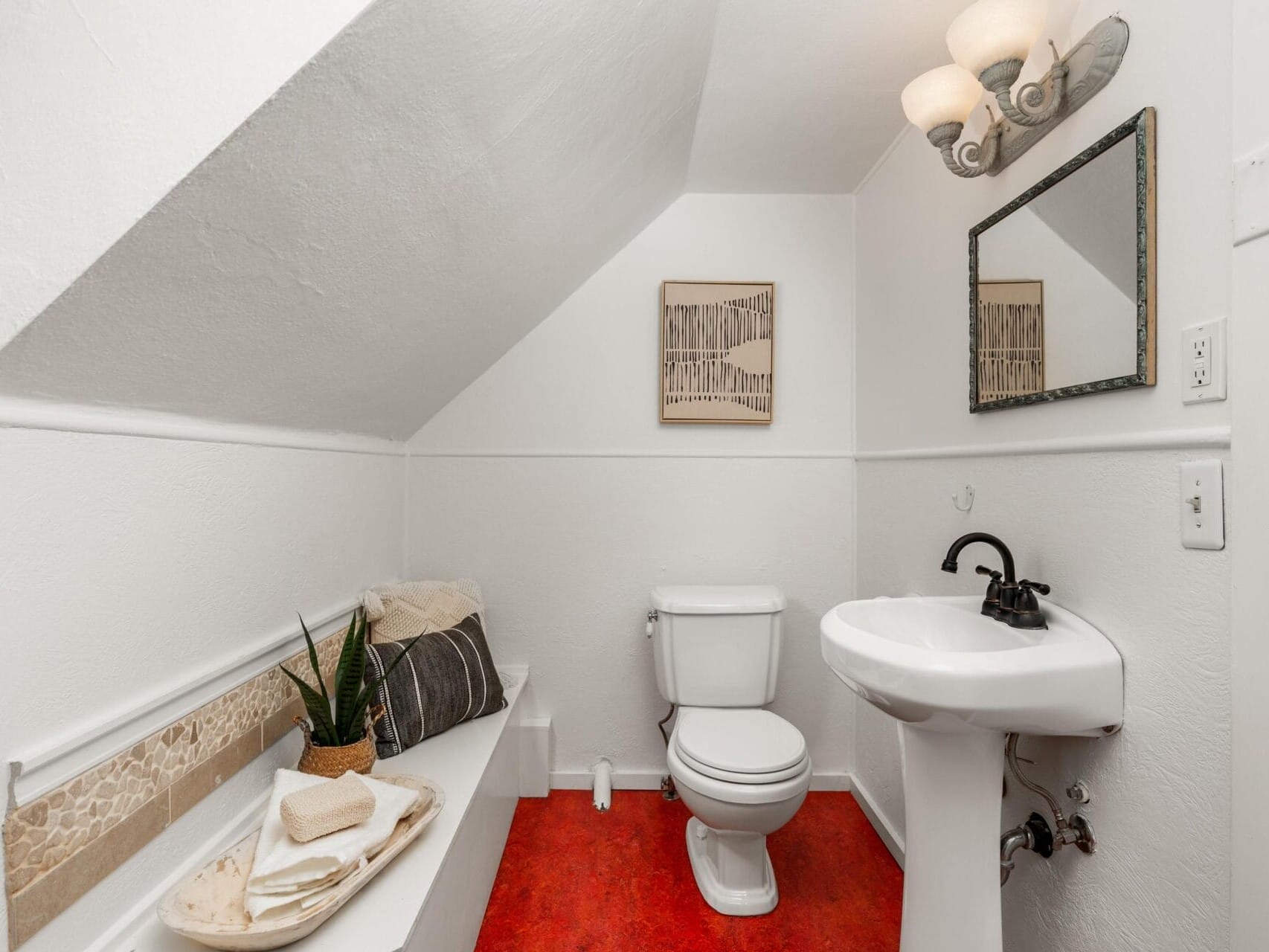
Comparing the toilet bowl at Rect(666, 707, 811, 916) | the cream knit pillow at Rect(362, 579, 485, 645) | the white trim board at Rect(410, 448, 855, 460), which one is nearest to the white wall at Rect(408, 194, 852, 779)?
the white trim board at Rect(410, 448, 855, 460)

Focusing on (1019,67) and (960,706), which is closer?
(960,706)

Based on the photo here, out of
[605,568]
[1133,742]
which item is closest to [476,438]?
[605,568]

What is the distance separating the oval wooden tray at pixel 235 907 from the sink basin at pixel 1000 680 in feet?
2.97

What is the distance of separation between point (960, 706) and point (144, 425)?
4.53 feet

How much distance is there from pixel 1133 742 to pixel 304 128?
1525 mm

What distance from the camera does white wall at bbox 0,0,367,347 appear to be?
63 cm

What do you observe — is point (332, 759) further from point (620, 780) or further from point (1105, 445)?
point (1105, 445)

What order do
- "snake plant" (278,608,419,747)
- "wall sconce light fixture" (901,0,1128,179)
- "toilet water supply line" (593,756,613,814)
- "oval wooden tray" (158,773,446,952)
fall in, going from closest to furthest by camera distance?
"oval wooden tray" (158,773,446,952), "wall sconce light fixture" (901,0,1128,179), "snake plant" (278,608,419,747), "toilet water supply line" (593,756,613,814)

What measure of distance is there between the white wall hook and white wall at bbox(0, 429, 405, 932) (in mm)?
1621

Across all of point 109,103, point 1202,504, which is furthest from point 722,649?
point 109,103

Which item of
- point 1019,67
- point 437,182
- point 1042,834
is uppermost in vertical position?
point 1019,67

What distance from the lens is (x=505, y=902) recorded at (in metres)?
1.56

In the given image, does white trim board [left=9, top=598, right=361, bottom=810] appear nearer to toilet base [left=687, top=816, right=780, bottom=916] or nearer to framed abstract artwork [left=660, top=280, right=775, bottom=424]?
toilet base [left=687, top=816, right=780, bottom=916]

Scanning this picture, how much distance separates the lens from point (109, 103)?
65cm
